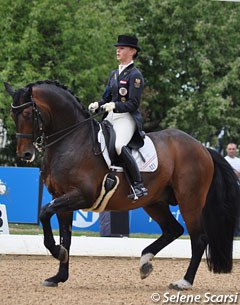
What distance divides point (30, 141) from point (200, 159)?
78.1 inches

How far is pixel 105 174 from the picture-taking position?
8078mm

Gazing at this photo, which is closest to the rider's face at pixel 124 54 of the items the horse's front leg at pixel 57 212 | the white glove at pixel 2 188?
the horse's front leg at pixel 57 212

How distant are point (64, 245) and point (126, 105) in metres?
1.57

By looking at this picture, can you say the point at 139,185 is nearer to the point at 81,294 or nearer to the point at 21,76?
the point at 81,294

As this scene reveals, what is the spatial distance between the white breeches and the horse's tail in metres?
1.19

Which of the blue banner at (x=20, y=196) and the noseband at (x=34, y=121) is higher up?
the noseband at (x=34, y=121)

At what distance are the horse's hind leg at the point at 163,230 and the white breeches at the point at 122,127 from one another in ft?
3.45

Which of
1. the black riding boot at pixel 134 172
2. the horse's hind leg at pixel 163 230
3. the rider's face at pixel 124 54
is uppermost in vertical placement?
the rider's face at pixel 124 54

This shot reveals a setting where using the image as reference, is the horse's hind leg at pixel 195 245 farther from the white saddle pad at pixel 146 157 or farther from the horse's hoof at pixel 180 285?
the white saddle pad at pixel 146 157

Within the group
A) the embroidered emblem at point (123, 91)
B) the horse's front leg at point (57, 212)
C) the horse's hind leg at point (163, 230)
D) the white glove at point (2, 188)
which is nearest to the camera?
the horse's front leg at point (57, 212)

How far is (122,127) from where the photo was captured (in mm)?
8219

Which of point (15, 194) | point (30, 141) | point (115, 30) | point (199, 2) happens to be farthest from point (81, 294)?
point (199, 2)

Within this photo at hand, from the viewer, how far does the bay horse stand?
782 cm

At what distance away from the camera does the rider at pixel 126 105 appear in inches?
319
